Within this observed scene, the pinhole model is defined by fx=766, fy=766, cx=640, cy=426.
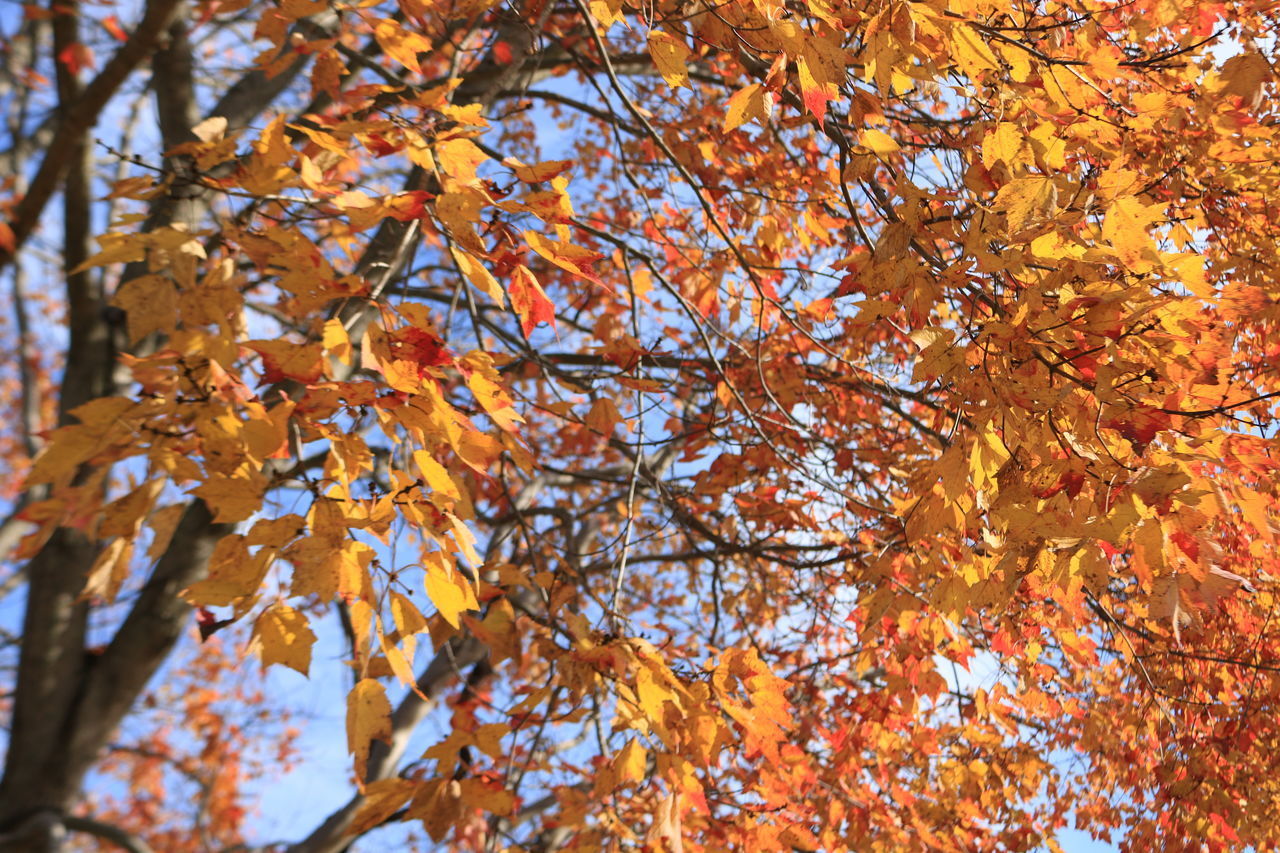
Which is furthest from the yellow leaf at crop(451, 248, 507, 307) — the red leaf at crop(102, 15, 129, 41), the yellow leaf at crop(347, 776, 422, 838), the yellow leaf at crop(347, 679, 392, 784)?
the red leaf at crop(102, 15, 129, 41)

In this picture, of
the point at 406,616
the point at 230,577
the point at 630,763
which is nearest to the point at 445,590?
the point at 406,616

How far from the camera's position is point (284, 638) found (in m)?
1.28

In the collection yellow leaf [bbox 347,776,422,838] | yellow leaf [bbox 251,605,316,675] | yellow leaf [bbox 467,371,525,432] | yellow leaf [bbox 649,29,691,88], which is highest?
yellow leaf [bbox 649,29,691,88]

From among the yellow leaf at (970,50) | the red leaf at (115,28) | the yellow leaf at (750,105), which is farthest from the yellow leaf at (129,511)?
the red leaf at (115,28)

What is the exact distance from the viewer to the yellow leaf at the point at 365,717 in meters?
1.35

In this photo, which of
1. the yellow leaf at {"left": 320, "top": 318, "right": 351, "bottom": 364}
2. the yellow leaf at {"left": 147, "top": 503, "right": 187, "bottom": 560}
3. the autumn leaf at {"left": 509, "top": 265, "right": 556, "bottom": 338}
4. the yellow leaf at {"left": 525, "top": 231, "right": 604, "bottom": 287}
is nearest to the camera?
the yellow leaf at {"left": 320, "top": 318, "right": 351, "bottom": 364}

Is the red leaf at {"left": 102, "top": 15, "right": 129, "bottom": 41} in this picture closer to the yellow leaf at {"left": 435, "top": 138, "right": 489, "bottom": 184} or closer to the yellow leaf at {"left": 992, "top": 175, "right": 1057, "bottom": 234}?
the yellow leaf at {"left": 435, "top": 138, "right": 489, "bottom": 184}

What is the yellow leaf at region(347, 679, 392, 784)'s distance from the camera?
135 centimetres

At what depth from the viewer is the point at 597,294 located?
4.83 m

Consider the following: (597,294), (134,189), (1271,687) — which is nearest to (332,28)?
(597,294)

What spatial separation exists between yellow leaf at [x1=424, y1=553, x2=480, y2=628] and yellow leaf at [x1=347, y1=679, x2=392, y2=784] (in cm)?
20

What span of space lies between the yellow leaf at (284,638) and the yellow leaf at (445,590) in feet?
0.67

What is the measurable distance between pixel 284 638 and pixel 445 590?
269 mm

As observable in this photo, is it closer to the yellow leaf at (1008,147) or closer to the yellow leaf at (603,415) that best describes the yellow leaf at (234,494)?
the yellow leaf at (603,415)
